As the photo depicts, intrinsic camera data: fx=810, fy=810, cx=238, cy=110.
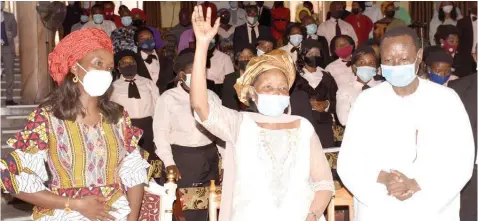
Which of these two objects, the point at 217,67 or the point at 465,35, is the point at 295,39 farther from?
the point at 465,35

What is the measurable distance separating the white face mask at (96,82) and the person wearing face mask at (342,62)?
635 cm

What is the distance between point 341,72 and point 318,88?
1.53 m

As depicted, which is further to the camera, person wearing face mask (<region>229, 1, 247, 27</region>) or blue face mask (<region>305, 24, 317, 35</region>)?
person wearing face mask (<region>229, 1, 247, 27</region>)

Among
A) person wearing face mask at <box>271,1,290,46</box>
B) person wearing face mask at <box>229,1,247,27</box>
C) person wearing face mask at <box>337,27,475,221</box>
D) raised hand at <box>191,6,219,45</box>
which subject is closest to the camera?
raised hand at <box>191,6,219,45</box>

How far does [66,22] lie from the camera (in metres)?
14.5

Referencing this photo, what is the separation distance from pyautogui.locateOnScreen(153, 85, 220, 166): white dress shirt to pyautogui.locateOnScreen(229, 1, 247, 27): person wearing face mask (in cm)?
856

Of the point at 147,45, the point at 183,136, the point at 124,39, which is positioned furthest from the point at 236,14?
the point at 183,136

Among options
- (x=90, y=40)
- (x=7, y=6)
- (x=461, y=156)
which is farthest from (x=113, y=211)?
(x=7, y=6)

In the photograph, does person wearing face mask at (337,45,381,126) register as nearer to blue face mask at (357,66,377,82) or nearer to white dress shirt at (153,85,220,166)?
blue face mask at (357,66,377,82)

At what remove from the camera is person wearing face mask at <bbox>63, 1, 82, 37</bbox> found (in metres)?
14.5

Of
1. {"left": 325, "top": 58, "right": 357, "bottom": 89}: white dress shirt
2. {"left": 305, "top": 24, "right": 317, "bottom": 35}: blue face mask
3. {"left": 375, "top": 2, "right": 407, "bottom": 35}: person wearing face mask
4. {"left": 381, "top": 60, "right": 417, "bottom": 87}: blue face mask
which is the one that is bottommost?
{"left": 325, "top": 58, "right": 357, "bottom": 89}: white dress shirt

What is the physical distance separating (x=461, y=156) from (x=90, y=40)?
2065 millimetres

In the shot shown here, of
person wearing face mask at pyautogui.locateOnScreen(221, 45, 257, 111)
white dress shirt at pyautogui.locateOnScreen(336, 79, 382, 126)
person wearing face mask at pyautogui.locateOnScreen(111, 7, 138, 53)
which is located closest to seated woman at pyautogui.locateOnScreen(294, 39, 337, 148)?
white dress shirt at pyautogui.locateOnScreen(336, 79, 382, 126)

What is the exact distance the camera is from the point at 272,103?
4.22 m
